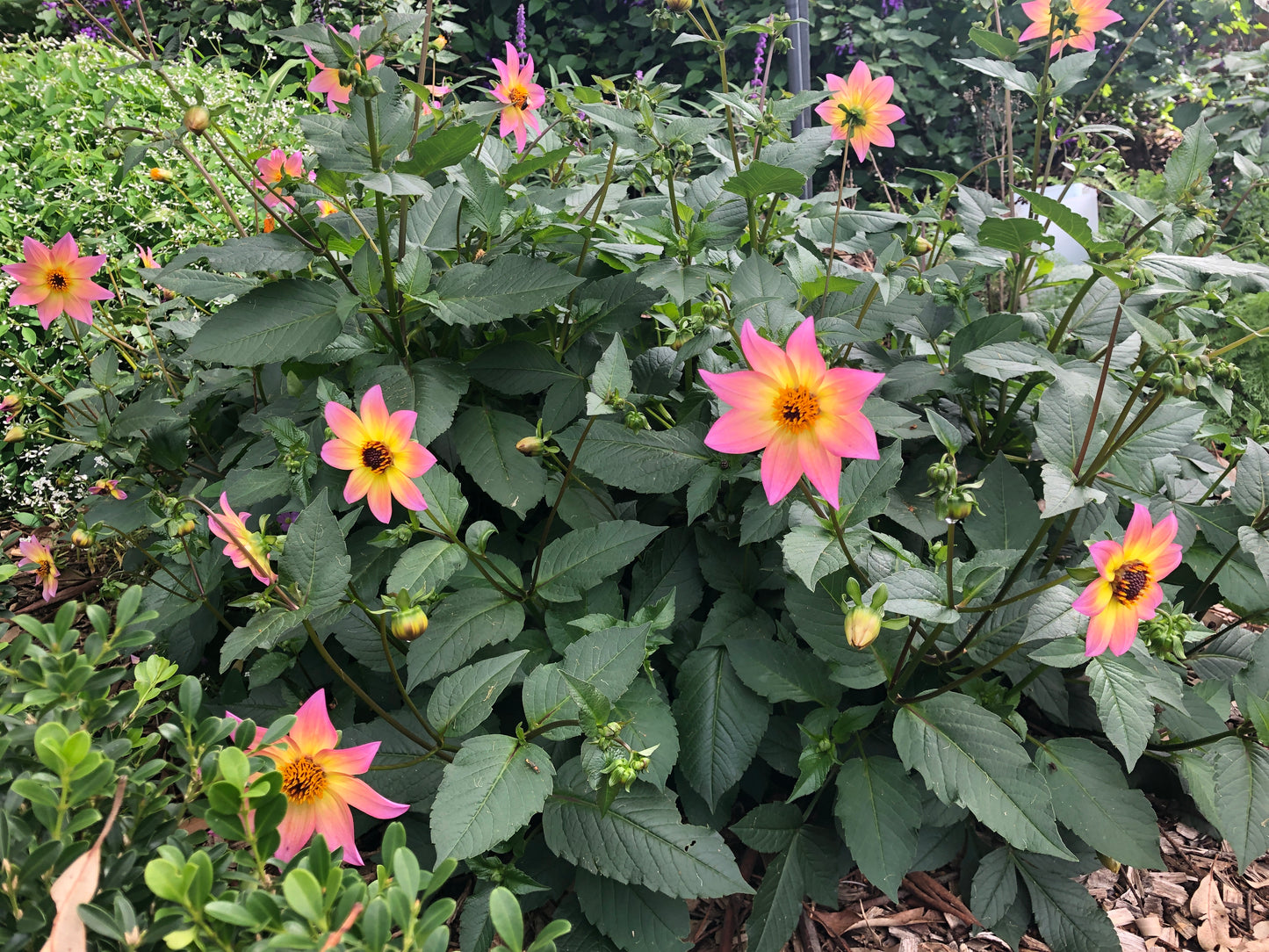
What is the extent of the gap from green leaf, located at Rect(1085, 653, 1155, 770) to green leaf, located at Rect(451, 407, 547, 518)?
0.96 m

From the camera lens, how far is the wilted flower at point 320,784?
1.02m

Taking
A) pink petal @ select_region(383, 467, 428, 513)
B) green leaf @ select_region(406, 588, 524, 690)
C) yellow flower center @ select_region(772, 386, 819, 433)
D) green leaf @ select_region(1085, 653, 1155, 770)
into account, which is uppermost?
yellow flower center @ select_region(772, 386, 819, 433)

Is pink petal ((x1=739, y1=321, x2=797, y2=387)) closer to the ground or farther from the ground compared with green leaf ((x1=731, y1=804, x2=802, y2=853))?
farther from the ground

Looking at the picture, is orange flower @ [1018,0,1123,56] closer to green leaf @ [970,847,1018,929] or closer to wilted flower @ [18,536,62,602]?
green leaf @ [970,847,1018,929]

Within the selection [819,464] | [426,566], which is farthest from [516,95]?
[819,464]

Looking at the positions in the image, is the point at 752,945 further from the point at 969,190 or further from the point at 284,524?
the point at 969,190

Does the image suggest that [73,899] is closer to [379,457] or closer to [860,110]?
[379,457]

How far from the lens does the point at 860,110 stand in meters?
1.82

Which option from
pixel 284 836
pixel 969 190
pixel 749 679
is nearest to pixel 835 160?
pixel 969 190

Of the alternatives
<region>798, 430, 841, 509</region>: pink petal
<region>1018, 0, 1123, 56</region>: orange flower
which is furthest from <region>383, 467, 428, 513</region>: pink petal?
<region>1018, 0, 1123, 56</region>: orange flower

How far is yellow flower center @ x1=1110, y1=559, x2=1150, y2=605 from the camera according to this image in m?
1.07

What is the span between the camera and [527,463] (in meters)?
1.55

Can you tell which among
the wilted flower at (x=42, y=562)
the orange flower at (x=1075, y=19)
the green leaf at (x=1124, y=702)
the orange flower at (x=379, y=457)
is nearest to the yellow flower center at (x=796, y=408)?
the orange flower at (x=379, y=457)

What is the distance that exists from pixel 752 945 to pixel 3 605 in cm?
218
